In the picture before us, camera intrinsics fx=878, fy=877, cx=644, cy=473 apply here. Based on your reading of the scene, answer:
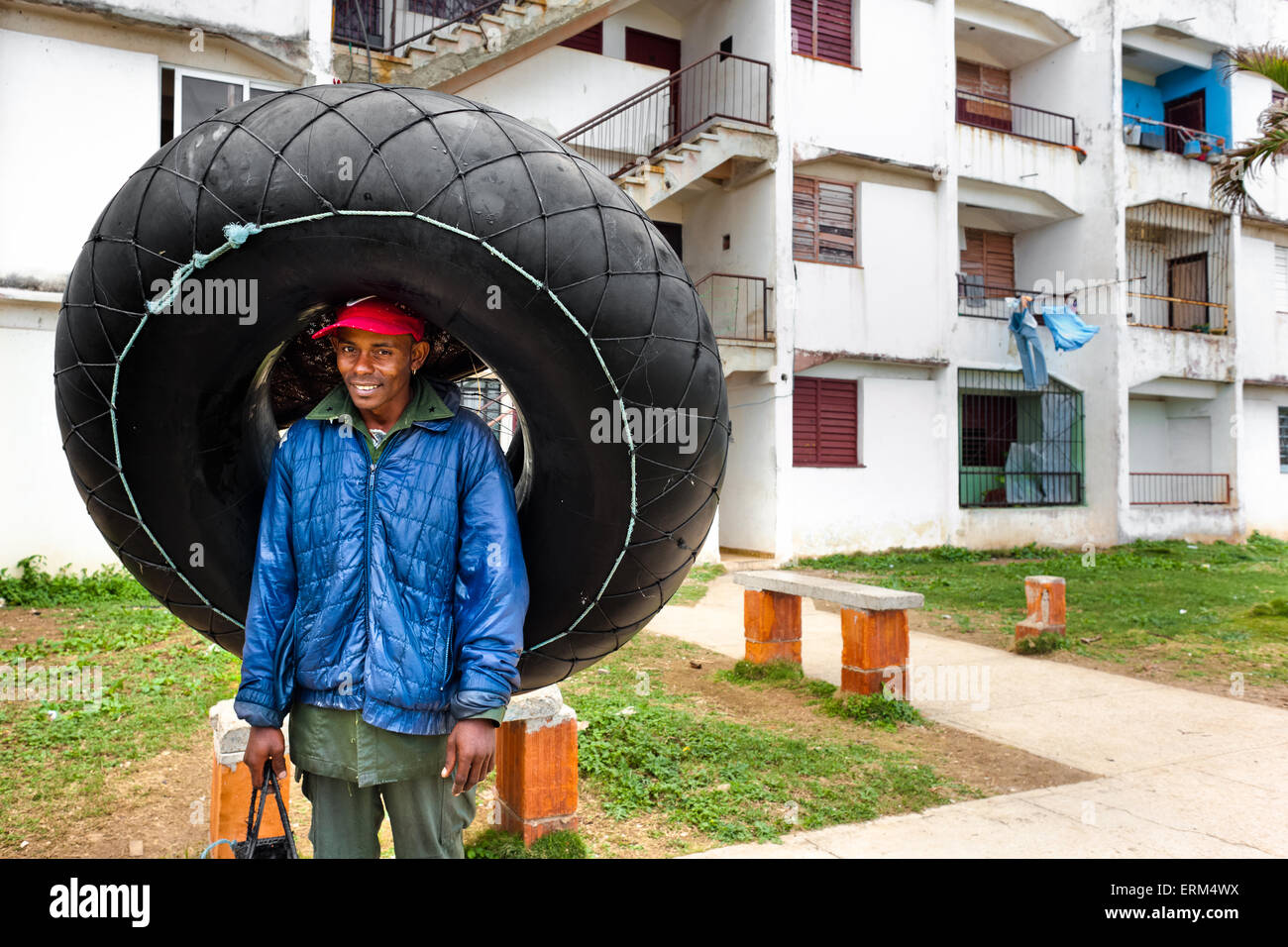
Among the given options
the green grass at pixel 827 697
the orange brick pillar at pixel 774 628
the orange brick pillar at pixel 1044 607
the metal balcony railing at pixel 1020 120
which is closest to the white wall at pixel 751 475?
the orange brick pillar at pixel 1044 607

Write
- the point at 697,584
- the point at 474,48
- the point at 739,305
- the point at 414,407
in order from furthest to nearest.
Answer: the point at 739,305 < the point at 697,584 < the point at 474,48 < the point at 414,407

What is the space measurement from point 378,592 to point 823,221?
1338 centimetres

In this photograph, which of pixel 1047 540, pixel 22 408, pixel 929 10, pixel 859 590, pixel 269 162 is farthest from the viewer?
pixel 1047 540

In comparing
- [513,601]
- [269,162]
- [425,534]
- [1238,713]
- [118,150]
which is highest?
[118,150]

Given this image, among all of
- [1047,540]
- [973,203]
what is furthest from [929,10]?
[1047,540]

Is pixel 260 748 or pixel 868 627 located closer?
pixel 260 748

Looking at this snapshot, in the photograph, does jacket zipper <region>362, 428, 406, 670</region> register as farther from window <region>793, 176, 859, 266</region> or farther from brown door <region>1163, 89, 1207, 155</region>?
brown door <region>1163, 89, 1207, 155</region>

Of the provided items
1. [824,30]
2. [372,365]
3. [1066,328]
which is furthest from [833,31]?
[372,365]

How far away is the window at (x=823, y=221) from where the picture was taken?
1397 cm

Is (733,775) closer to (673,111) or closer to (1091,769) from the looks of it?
(1091,769)

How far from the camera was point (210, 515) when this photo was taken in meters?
2.19

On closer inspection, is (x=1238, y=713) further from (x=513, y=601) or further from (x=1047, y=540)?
(x=1047, y=540)

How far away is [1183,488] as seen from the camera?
60.2ft

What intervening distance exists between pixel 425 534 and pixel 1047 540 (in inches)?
626
